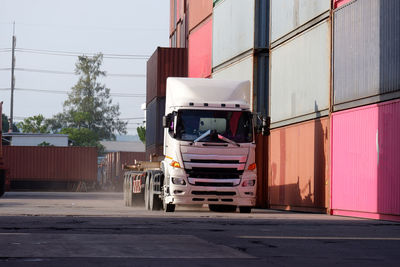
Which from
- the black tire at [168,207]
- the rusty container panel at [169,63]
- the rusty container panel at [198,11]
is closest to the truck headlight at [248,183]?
the black tire at [168,207]

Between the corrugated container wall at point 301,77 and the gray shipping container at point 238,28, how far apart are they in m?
1.30

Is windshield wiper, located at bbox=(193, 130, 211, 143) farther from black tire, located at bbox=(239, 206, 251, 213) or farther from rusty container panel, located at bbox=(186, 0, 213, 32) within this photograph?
rusty container panel, located at bbox=(186, 0, 213, 32)

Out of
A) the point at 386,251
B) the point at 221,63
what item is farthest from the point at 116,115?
the point at 386,251

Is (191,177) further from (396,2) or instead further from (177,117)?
(396,2)

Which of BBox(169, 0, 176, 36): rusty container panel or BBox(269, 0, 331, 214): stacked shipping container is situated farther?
BBox(169, 0, 176, 36): rusty container panel

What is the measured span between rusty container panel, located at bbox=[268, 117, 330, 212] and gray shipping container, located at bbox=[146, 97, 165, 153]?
11214mm

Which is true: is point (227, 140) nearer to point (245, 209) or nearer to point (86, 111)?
point (245, 209)

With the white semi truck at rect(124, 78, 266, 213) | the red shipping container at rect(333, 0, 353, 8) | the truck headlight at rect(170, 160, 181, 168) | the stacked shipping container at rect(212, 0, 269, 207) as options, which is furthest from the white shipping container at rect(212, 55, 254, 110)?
the truck headlight at rect(170, 160, 181, 168)

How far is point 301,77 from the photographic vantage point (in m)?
25.5

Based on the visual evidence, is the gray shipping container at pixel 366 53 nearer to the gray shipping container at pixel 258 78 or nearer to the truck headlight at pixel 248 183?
the truck headlight at pixel 248 183

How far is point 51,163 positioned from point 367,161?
43.6 metres

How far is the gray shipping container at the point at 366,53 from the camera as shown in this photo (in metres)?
19.4

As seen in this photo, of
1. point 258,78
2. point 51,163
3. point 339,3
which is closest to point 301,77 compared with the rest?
point 339,3

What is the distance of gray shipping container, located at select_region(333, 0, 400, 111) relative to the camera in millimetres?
19438
